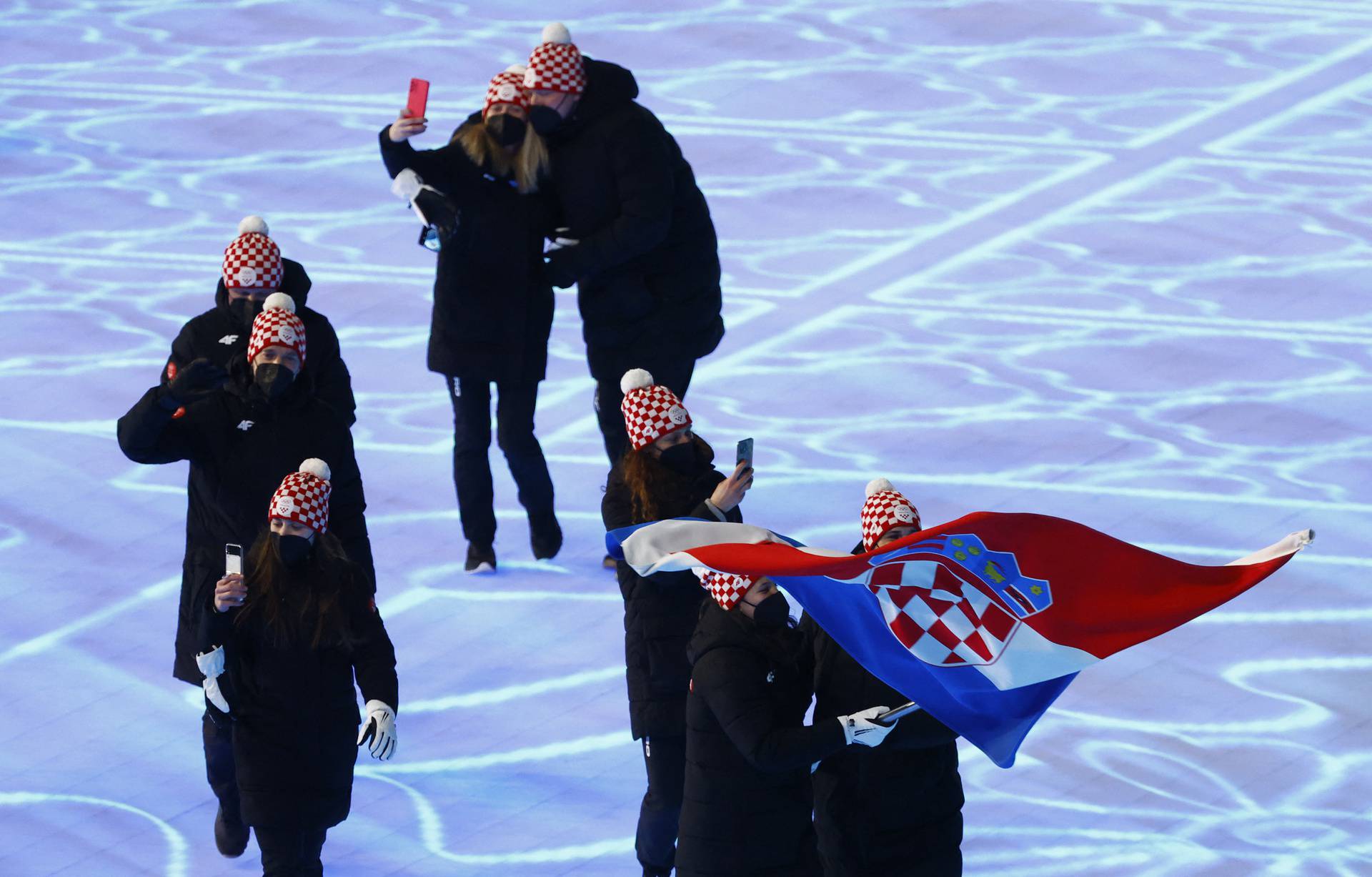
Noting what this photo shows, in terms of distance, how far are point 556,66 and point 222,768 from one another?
108 inches

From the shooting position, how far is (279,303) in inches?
237

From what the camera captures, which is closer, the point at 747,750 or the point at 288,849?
the point at 747,750

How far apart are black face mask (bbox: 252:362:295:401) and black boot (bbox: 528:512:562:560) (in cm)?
245

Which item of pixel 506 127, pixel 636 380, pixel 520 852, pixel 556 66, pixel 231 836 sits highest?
pixel 556 66

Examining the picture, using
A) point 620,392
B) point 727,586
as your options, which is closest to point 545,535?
point 620,392

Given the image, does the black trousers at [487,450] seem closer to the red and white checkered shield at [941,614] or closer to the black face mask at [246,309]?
the black face mask at [246,309]

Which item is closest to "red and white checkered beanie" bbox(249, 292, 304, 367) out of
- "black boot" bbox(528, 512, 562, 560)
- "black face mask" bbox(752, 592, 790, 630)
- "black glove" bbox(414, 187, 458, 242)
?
"black glove" bbox(414, 187, 458, 242)

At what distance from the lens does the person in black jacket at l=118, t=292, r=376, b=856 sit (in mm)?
5816

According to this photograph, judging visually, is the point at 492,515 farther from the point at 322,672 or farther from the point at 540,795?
the point at 322,672

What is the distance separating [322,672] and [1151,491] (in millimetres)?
4558

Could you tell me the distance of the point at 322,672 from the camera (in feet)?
17.6

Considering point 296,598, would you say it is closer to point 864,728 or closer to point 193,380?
point 193,380

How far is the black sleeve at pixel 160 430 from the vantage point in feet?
18.8

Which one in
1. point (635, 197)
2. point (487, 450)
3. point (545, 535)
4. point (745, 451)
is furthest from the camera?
point (545, 535)
